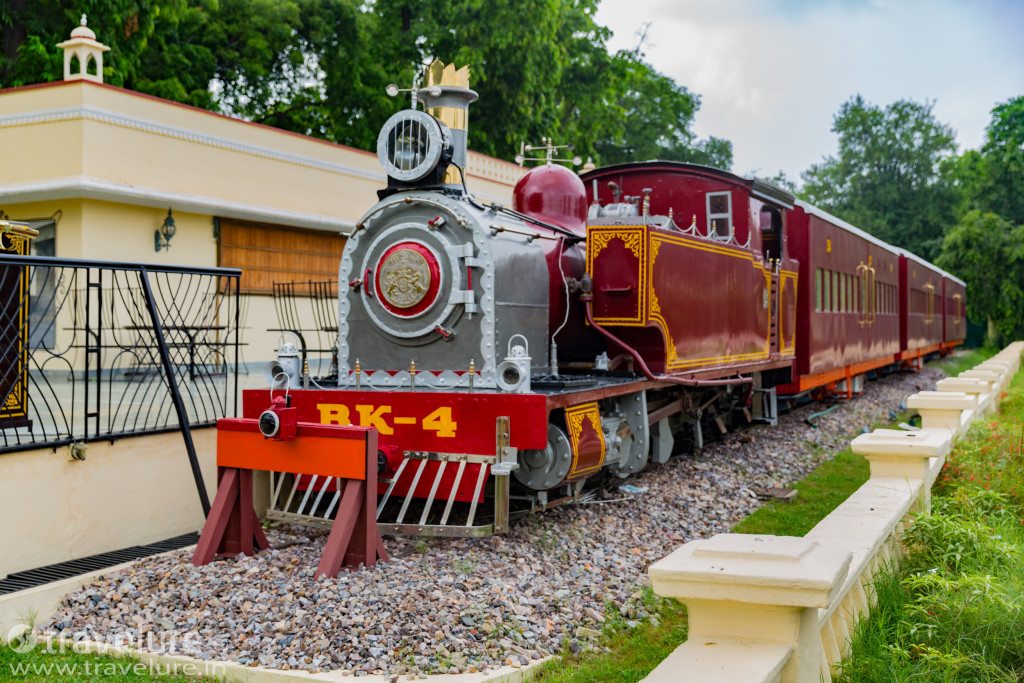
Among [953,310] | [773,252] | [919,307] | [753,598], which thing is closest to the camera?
[753,598]

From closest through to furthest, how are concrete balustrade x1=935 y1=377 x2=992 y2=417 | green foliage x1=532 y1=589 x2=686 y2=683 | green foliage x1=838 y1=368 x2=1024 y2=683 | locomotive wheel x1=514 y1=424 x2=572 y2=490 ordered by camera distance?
green foliage x1=838 y1=368 x2=1024 y2=683, green foliage x1=532 y1=589 x2=686 y2=683, locomotive wheel x1=514 y1=424 x2=572 y2=490, concrete balustrade x1=935 y1=377 x2=992 y2=417

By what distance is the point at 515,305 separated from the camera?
6.20 metres

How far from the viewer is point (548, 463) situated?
18.8 ft

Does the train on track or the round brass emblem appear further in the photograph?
the round brass emblem

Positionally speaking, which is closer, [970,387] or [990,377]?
[970,387]

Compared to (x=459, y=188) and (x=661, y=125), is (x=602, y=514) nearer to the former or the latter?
(x=459, y=188)

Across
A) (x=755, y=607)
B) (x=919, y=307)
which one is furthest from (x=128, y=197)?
(x=919, y=307)

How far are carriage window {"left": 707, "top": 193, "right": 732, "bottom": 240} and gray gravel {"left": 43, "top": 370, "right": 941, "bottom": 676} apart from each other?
11.5 ft

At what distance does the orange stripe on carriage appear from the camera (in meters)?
4.78

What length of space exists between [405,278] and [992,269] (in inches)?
1193

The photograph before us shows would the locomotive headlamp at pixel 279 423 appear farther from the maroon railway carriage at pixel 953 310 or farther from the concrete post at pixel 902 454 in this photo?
the maroon railway carriage at pixel 953 310

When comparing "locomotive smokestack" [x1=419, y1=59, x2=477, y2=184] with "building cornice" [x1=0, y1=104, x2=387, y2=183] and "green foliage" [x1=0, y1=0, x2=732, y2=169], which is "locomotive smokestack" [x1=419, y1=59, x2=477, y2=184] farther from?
"green foliage" [x1=0, y1=0, x2=732, y2=169]

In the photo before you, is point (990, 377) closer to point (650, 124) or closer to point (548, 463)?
point (548, 463)

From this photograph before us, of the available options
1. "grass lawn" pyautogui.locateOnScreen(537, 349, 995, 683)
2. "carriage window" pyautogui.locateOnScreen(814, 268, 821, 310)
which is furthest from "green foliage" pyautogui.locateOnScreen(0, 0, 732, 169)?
"grass lawn" pyautogui.locateOnScreen(537, 349, 995, 683)
